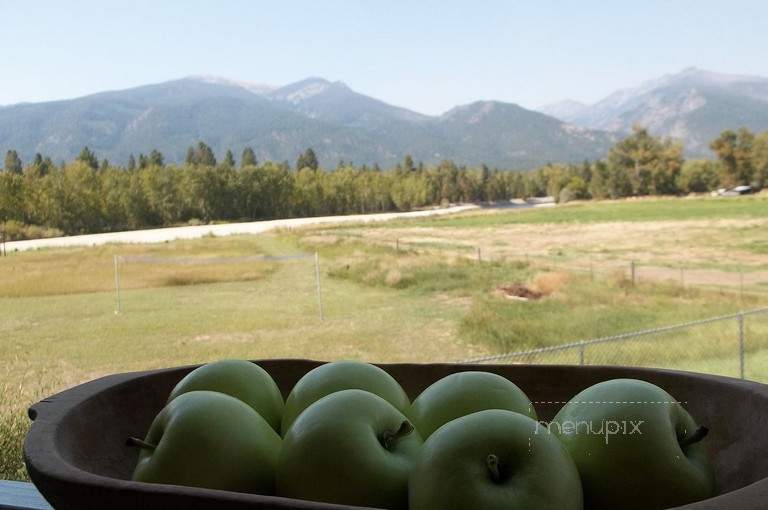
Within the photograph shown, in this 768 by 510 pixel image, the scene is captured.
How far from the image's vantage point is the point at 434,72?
837 inches

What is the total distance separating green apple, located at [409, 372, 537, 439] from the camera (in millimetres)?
345

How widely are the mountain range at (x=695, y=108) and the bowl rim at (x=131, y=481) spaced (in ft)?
79.9

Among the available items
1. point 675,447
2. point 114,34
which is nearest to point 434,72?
point 114,34

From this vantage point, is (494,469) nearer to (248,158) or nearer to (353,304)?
(353,304)

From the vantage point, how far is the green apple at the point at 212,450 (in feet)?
0.99

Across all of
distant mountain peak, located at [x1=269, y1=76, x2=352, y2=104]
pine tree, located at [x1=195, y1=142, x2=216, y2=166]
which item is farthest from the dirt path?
distant mountain peak, located at [x1=269, y1=76, x2=352, y2=104]

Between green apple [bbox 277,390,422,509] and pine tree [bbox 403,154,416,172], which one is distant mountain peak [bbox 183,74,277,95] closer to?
pine tree [bbox 403,154,416,172]

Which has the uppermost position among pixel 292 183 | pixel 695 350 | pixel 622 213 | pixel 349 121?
pixel 349 121

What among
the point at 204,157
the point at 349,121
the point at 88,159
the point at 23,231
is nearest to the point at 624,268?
the point at 204,157

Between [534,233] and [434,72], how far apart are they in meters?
7.18

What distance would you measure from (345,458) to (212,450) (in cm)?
6

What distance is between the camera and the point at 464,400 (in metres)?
0.35

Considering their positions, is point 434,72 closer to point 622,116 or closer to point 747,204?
point 747,204

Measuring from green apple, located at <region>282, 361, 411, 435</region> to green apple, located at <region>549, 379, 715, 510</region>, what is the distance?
9 cm
